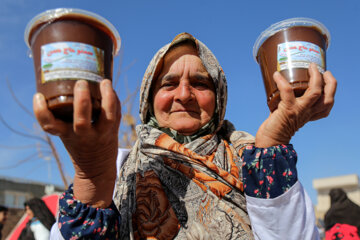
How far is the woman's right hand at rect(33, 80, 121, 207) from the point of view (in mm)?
1280

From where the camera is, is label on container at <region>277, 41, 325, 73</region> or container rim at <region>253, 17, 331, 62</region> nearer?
label on container at <region>277, 41, 325, 73</region>

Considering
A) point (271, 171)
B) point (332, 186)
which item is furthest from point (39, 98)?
point (332, 186)

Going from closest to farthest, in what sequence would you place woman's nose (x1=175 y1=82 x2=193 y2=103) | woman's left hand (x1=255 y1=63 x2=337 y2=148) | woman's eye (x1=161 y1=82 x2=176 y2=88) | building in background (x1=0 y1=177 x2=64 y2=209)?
1. woman's left hand (x1=255 y1=63 x2=337 y2=148)
2. woman's nose (x1=175 y1=82 x2=193 y2=103)
3. woman's eye (x1=161 y1=82 x2=176 y2=88)
4. building in background (x1=0 y1=177 x2=64 y2=209)

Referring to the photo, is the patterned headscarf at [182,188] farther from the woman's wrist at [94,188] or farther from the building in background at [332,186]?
the building in background at [332,186]

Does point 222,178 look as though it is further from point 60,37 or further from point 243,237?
point 60,37

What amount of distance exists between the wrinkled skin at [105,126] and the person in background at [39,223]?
17.4 ft

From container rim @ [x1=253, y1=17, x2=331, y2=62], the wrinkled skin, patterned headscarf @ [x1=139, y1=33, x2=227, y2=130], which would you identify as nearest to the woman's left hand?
the wrinkled skin

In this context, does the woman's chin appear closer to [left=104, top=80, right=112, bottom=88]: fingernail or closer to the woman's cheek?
the woman's cheek

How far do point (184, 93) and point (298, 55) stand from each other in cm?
74

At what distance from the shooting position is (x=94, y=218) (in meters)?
1.47

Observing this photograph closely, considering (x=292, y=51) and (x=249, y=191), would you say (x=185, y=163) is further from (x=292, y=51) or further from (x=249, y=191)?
(x=292, y=51)

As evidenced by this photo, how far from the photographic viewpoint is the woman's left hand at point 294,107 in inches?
59.9

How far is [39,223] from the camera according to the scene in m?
6.26

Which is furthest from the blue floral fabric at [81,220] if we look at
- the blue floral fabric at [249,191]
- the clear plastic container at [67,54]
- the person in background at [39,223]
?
the person in background at [39,223]
